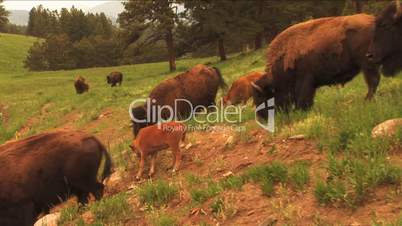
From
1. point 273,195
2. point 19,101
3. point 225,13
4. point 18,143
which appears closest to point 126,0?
point 225,13

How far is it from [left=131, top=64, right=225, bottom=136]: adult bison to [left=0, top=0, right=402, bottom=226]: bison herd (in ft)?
7.53

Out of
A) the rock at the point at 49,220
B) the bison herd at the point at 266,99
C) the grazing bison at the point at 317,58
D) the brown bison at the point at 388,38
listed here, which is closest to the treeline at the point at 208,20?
the grazing bison at the point at 317,58

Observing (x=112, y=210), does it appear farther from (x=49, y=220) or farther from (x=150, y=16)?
(x=150, y=16)

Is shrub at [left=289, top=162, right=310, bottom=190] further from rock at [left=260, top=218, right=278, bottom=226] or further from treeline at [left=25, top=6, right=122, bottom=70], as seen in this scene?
treeline at [left=25, top=6, right=122, bottom=70]

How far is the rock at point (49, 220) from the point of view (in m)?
7.83

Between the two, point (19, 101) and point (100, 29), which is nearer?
point (19, 101)

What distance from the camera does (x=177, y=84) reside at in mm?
13211

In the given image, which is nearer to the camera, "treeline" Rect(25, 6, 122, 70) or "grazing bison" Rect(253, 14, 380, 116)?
"grazing bison" Rect(253, 14, 380, 116)

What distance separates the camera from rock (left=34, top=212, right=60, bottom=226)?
7.83 meters

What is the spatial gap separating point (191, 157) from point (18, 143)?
315 centimetres

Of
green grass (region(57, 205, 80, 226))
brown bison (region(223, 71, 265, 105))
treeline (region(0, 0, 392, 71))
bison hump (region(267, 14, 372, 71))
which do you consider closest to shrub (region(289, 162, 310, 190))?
bison hump (region(267, 14, 372, 71))

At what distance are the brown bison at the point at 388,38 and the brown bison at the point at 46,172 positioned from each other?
16.6ft

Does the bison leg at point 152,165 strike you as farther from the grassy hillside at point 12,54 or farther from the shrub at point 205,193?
the grassy hillside at point 12,54

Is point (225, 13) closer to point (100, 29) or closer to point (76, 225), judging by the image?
point (76, 225)
